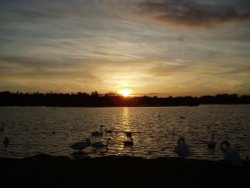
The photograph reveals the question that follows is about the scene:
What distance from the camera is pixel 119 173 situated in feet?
45.4

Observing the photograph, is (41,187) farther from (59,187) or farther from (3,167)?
(3,167)

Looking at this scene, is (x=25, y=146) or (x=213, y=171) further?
(x=25, y=146)

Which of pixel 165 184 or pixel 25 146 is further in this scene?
pixel 25 146

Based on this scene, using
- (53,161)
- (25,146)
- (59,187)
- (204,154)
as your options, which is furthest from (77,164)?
(25,146)

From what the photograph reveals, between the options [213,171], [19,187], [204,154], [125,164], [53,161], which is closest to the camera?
[19,187]

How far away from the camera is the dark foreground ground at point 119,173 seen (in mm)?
12422

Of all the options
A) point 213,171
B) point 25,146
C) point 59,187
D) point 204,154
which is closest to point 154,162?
point 213,171

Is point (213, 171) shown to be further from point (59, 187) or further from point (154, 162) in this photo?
point (59, 187)

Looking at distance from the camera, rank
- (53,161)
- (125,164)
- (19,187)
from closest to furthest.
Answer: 1. (19,187)
2. (125,164)
3. (53,161)

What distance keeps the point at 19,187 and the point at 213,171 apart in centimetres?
766

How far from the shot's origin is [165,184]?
1223 cm

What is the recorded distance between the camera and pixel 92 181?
498 inches

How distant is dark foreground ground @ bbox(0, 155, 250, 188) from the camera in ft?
40.8

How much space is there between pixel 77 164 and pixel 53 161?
151 centimetres
